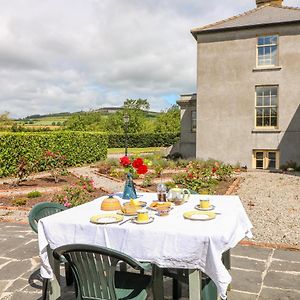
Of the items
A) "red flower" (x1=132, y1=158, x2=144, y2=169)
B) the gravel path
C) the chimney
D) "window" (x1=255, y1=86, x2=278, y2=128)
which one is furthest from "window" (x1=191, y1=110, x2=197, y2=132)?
"red flower" (x1=132, y1=158, x2=144, y2=169)

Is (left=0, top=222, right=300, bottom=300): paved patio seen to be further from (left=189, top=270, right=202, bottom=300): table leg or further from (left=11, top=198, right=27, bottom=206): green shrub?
(left=11, top=198, right=27, bottom=206): green shrub

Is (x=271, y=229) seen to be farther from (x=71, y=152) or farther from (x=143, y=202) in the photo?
A: (x=71, y=152)

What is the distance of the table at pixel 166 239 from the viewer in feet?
9.45

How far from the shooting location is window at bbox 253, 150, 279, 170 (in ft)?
60.1

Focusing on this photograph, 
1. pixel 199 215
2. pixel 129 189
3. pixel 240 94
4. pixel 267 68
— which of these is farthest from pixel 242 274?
pixel 267 68

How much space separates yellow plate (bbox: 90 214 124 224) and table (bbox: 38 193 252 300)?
0.07 m

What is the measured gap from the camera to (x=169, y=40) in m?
27.6

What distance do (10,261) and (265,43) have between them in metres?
17.4

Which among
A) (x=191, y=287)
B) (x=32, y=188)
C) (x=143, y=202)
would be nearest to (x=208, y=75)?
(x=32, y=188)

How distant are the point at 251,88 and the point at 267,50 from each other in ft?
7.29

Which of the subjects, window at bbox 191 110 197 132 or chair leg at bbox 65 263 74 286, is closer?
chair leg at bbox 65 263 74 286

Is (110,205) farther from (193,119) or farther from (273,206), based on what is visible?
(193,119)

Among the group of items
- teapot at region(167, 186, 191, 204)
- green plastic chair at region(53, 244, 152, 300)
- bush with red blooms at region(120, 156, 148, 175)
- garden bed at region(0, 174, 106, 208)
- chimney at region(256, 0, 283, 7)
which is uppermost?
chimney at region(256, 0, 283, 7)

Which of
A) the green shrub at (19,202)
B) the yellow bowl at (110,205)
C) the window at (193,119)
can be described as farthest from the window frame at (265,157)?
the yellow bowl at (110,205)
